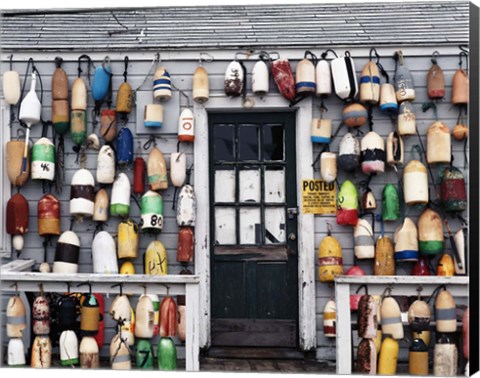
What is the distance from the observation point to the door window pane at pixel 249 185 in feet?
15.7

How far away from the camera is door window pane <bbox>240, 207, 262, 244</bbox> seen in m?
4.77

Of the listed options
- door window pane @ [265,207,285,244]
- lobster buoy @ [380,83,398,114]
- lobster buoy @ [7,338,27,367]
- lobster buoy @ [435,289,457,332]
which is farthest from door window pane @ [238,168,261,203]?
lobster buoy @ [7,338,27,367]

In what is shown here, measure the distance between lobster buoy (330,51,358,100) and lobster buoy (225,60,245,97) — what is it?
2.24ft

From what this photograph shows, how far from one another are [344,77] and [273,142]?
2.35 ft

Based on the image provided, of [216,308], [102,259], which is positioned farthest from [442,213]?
[102,259]

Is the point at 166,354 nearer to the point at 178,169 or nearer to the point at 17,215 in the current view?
the point at 178,169

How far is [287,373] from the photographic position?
423cm

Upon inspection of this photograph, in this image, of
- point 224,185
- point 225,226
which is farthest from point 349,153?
point 225,226

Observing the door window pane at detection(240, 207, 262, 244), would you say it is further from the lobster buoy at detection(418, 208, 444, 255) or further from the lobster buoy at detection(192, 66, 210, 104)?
the lobster buoy at detection(418, 208, 444, 255)

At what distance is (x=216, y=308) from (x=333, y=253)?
97 centimetres

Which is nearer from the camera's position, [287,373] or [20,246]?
[287,373]

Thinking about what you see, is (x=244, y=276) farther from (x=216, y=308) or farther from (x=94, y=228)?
(x=94, y=228)

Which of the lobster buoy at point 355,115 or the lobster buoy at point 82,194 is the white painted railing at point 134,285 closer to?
the lobster buoy at point 82,194

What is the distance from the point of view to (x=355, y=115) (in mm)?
4621
